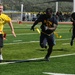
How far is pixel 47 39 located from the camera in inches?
484

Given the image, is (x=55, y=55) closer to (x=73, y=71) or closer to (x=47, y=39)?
(x=47, y=39)

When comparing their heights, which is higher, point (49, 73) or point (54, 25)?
point (54, 25)

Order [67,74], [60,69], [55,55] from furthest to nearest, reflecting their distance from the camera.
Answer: [55,55] → [60,69] → [67,74]

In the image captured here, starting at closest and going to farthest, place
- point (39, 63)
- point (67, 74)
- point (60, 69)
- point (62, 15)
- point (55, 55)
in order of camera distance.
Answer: point (67, 74)
point (60, 69)
point (39, 63)
point (55, 55)
point (62, 15)

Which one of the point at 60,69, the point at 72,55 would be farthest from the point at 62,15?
the point at 60,69

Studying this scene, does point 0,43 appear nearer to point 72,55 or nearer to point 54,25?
point 54,25

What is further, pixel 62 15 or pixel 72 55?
pixel 62 15

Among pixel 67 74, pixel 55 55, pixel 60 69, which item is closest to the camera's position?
pixel 67 74

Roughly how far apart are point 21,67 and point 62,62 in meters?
1.73

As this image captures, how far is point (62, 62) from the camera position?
470 inches

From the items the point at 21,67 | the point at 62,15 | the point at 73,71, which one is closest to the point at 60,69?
the point at 73,71

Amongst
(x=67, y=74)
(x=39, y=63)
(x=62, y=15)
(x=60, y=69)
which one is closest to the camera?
(x=67, y=74)

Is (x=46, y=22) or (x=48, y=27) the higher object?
(x=46, y=22)

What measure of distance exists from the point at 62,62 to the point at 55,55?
2.05m
